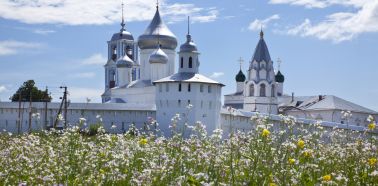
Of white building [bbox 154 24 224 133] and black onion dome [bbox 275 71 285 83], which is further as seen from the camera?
black onion dome [bbox 275 71 285 83]

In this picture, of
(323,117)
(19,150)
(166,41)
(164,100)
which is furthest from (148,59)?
(19,150)

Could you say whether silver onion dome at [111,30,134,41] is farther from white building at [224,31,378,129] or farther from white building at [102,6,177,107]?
white building at [224,31,378,129]

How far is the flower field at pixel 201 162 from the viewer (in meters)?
4.64

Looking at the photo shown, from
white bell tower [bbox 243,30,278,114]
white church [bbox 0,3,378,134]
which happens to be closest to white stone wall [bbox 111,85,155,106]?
white church [bbox 0,3,378,134]

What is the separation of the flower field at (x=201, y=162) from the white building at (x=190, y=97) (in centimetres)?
3220

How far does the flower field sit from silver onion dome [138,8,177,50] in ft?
156

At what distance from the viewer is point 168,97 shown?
40250mm

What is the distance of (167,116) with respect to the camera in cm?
4019

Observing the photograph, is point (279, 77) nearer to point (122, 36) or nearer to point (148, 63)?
point (122, 36)

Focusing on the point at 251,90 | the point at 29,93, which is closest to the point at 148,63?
the point at 29,93

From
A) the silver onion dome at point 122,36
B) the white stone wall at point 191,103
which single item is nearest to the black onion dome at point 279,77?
the silver onion dome at point 122,36

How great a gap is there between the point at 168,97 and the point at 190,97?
1.46m

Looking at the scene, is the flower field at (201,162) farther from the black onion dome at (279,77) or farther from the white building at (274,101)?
the black onion dome at (279,77)

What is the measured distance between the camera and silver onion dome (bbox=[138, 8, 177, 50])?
2165 inches
